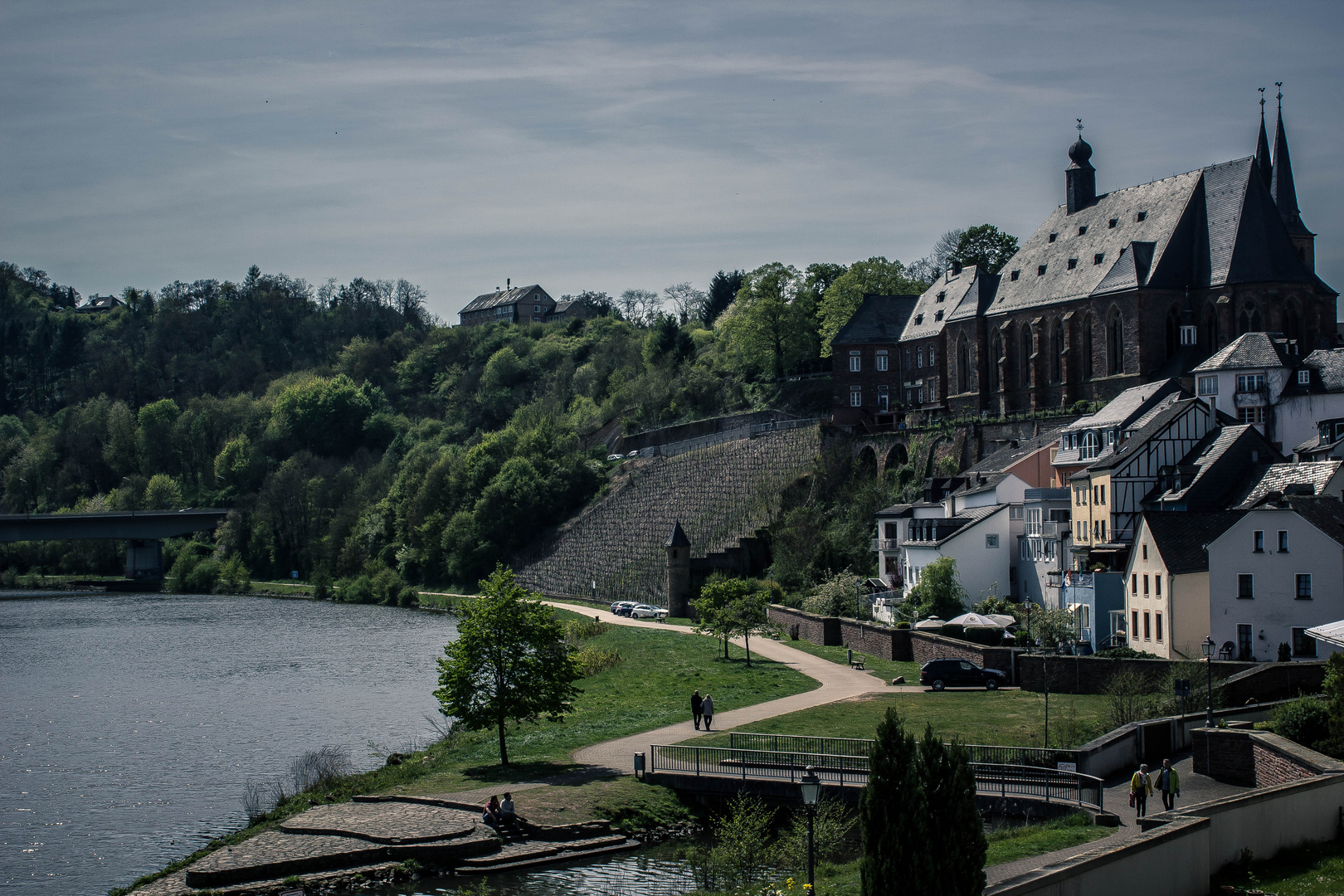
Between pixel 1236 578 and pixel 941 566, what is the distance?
631 inches

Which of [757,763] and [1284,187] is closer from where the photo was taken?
[757,763]

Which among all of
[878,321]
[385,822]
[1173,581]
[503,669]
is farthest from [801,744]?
[878,321]

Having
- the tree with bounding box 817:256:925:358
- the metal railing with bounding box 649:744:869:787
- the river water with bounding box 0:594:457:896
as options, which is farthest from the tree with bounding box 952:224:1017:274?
the metal railing with bounding box 649:744:869:787

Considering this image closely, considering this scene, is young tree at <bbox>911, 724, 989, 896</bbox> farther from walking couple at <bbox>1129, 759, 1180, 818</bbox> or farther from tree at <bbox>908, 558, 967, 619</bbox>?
tree at <bbox>908, 558, 967, 619</bbox>

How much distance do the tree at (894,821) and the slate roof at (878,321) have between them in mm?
81637

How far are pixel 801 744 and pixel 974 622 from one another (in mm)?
18936

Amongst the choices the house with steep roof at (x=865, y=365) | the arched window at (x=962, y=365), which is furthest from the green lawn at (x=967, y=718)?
the house with steep roof at (x=865, y=365)

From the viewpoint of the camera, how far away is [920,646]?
51.6 metres

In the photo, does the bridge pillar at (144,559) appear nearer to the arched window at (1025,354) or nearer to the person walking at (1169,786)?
the arched window at (1025,354)

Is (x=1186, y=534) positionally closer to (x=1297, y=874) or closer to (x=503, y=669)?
(x=503, y=669)

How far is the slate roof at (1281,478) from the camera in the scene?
47219 mm

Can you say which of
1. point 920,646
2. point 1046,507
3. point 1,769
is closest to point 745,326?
point 1046,507

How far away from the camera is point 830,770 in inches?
1232

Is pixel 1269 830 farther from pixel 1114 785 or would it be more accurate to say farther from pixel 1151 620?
Result: pixel 1151 620
